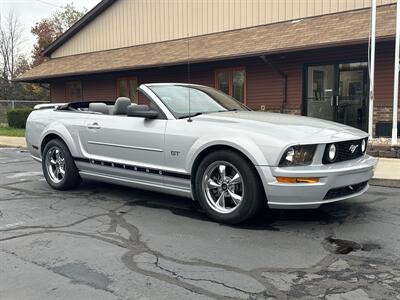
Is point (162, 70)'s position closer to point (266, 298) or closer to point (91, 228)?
point (91, 228)

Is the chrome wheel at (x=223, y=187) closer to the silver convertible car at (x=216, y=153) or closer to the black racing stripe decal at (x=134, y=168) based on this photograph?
the silver convertible car at (x=216, y=153)

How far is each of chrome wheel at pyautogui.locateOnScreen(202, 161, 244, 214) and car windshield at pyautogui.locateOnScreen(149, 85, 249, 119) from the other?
0.87m

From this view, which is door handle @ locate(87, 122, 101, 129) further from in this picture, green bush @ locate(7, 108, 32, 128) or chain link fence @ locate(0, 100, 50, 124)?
chain link fence @ locate(0, 100, 50, 124)

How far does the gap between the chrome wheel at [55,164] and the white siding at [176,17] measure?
427 inches

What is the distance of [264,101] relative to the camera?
15820 mm

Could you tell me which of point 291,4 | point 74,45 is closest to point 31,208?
point 291,4

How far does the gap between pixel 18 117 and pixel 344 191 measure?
21.7 m

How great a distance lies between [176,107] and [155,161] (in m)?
0.73

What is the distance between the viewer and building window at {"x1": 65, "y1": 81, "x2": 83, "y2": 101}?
23219mm

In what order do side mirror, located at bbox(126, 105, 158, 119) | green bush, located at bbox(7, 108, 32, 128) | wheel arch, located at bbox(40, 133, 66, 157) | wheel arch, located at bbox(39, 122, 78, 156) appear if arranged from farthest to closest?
green bush, located at bbox(7, 108, 32, 128)
wheel arch, located at bbox(40, 133, 66, 157)
wheel arch, located at bbox(39, 122, 78, 156)
side mirror, located at bbox(126, 105, 158, 119)

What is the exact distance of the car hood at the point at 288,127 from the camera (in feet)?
15.6

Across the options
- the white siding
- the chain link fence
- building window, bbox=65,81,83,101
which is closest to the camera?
the white siding

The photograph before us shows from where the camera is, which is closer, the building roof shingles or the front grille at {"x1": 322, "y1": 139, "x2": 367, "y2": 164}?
the front grille at {"x1": 322, "y1": 139, "x2": 367, "y2": 164}

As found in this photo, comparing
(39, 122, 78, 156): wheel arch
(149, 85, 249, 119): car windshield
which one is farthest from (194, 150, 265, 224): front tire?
(39, 122, 78, 156): wheel arch
